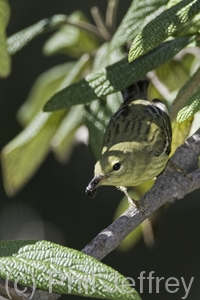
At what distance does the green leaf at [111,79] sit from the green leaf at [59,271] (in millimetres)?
623

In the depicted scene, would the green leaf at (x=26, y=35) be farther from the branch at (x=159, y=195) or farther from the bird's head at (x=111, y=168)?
the branch at (x=159, y=195)

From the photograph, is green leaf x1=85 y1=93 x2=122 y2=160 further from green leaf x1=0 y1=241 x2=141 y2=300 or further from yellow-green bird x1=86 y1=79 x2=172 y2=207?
green leaf x1=0 y1=241 x2=141 y2=300

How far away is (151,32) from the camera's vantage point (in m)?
1.62

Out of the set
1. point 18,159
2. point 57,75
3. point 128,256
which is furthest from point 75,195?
point 18,159

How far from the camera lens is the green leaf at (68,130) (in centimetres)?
231

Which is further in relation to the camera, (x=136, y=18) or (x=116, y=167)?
(x=116, y=167)

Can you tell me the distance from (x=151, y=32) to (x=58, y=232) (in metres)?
2.65

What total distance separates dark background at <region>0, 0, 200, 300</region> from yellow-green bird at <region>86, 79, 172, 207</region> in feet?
4.84

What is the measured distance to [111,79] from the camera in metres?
1.97

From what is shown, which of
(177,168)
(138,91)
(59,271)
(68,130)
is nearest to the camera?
(59,271)

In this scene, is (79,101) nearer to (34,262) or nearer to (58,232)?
(34,262)

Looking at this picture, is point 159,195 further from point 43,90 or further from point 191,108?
point 43,90

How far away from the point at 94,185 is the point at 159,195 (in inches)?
17.0

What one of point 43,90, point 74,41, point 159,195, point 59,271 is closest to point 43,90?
point 43,90
